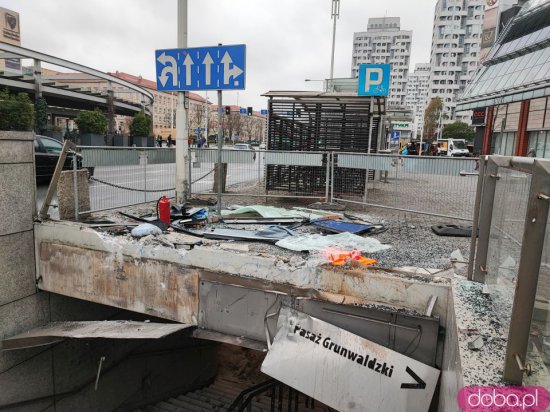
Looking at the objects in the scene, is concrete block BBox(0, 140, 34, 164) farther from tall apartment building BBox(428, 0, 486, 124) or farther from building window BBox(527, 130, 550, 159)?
tall apartment building BBox(428, 0, 486, 124)

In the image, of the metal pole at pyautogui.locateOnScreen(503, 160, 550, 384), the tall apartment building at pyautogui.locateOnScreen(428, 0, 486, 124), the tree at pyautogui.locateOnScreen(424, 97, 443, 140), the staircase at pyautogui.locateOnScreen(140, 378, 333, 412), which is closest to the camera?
the metal pole at pyautogui.locateOnScreen(503, 160, 550, 384)

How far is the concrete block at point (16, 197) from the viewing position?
196 inches

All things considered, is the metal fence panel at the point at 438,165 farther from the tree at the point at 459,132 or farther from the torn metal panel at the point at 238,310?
the tree at the point at 459,132

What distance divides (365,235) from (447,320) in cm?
247

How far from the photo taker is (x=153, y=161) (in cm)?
761

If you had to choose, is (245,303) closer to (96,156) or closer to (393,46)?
(96,156)

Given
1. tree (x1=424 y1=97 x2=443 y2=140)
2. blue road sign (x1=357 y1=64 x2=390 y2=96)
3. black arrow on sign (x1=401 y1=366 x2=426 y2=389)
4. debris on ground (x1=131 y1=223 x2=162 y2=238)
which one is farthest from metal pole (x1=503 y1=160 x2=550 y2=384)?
tree (x1=424 y1=97 x2=443 y2=140)

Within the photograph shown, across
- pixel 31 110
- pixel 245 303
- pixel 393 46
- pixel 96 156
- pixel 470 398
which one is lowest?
pixel 245 303

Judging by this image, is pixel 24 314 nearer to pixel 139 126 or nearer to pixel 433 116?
pixel 139 126

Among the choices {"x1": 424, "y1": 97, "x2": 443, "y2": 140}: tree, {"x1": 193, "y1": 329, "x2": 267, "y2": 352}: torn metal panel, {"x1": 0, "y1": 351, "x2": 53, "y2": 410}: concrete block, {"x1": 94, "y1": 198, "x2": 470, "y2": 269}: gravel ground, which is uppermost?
{"x1": 424, "y1": 97, "x2": 443, "y2": 140}: tree

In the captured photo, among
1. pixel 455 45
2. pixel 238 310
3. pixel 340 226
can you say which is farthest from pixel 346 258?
pixel 455 45

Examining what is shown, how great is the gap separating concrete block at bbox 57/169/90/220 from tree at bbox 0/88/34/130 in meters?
20.2

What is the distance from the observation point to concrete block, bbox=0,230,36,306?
498 centimetres

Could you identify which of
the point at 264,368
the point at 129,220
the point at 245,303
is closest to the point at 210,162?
the point at 129,220
